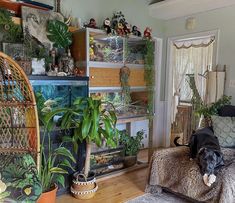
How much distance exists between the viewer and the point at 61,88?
2.82 m

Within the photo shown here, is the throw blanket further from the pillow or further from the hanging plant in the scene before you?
the hanging plant

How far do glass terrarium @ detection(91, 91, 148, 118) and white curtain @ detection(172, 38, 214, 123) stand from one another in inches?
55.0

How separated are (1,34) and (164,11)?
2.70 metres

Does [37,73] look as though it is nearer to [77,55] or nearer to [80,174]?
[77,55]

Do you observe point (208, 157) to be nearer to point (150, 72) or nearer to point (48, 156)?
point (48, 156)

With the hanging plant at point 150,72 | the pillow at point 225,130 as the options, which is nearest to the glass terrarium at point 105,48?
the hanging plant at point 150,72

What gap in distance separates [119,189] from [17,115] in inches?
59.9

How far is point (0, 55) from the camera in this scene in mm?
1641

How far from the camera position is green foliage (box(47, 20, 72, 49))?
296cm

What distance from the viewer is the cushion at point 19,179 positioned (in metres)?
1.56

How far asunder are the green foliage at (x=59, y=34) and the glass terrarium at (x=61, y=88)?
0.58 m

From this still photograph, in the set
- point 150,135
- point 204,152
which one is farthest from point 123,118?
point 204,152

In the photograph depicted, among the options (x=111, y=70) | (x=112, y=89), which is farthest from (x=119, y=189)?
(x=111, y=70)

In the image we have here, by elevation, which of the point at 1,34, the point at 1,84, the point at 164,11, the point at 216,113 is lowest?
the point at 216,113
